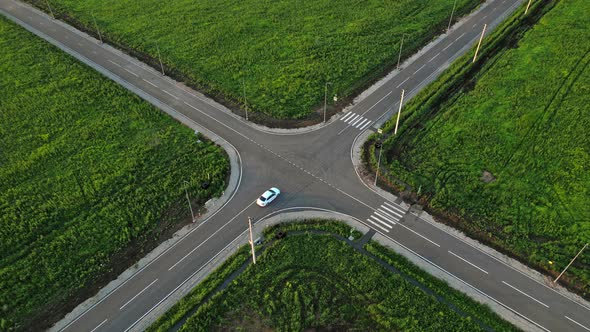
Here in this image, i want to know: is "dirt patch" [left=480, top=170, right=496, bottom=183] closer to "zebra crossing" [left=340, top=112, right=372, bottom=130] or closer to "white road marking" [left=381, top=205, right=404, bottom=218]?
"white road marking" [left=381, top=205, right=404, bottom=218]

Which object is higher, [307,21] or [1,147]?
[307,21]

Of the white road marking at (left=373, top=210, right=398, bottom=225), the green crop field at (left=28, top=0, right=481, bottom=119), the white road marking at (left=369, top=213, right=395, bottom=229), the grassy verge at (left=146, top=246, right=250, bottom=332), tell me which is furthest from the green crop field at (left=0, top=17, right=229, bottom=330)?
the white road marking at (left=373, top=210, right=398, bottom=225)

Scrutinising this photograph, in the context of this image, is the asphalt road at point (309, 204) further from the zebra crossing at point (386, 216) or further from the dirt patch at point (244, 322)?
the dirt patch at point (244, 322)

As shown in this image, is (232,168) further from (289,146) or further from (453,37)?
(453,37)

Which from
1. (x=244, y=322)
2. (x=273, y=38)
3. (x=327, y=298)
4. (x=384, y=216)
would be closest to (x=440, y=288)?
(x=384, y=216)

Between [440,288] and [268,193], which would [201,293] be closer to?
[268,193]

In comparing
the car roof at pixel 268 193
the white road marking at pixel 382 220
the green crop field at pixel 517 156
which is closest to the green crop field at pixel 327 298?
the white road marking at pixel 382 220

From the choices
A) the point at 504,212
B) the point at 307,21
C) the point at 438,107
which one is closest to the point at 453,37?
the point at 438,107

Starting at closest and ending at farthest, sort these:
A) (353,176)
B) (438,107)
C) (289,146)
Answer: (353,176)
(289,146)
(438,107)
